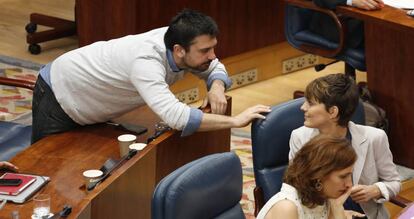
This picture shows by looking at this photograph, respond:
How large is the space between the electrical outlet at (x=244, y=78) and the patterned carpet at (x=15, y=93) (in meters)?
1.36

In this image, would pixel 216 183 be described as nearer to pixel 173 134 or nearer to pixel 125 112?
pixel 173 134

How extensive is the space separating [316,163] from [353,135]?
2.18 ft

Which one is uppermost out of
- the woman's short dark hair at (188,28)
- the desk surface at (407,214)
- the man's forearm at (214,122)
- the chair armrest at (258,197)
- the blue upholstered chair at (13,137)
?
the woman's short dark hair at (188,28)

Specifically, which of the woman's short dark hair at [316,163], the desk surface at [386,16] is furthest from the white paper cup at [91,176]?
the desk surface at [386,16]

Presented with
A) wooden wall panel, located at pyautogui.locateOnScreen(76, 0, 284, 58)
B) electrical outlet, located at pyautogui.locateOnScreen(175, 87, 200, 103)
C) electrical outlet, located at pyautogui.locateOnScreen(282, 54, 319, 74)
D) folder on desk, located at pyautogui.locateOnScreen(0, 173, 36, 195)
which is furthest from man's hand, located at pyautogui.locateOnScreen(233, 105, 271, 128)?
electrical outlet, located at pyautogui.locateOnScreen(282, 54, 319, 74)

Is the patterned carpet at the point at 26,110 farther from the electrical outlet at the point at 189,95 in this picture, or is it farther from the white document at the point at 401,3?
the white document at the point at 401,3

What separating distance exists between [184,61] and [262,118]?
556mm

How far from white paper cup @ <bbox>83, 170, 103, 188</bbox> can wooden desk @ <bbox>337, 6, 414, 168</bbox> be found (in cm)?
187

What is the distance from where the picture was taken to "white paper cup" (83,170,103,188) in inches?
146

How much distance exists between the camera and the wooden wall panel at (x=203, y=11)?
19.4ft

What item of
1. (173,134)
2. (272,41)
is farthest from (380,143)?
(272,41)

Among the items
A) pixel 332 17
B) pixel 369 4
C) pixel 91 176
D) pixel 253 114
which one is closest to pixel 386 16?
pixel 369 4

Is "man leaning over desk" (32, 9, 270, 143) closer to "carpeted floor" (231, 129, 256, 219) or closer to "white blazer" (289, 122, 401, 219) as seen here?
"white blazer" (289, 122, 401, 219)

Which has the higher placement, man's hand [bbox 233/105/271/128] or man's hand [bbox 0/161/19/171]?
man's hand [bbox 233/105/271/128]
